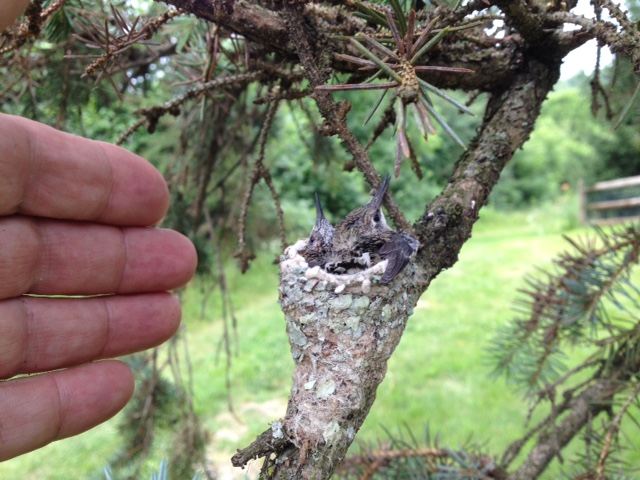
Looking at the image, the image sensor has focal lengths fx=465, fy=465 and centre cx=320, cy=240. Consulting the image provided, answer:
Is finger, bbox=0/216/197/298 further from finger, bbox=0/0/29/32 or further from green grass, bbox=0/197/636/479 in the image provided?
green grass, bbox=0/197/636/479

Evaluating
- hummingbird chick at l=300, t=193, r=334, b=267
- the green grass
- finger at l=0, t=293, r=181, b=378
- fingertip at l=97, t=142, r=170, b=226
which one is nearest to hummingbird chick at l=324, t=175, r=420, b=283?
hummingbird chick at l=300, t=193, r=334, b=267

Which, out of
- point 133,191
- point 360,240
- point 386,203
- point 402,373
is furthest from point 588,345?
point 402,373

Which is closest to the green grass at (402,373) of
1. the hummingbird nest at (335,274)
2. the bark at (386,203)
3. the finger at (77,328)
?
the finger at (77,328)

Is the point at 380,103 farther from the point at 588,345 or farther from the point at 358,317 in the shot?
the point at 588,345

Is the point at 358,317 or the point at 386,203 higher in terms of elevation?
the point at 386,203

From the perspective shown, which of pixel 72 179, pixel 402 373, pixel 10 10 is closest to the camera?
pixel 10 10

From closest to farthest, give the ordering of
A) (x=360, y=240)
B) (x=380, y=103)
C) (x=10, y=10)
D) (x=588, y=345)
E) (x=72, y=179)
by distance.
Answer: (x=380, y=103)
(x=10, y=10)
(x=360, y=240)
(x=72, y=179)
(x=588, y=345)

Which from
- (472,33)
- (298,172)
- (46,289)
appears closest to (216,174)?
(46,289)
